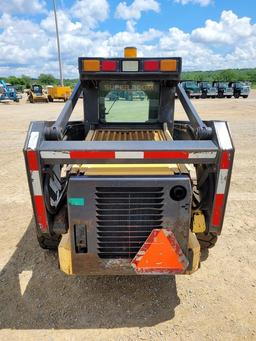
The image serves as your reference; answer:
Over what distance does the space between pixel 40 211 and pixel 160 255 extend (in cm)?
109

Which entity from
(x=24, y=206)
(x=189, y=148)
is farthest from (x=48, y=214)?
(x=24, y=206)

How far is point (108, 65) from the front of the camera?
136 inches

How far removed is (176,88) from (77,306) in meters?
2.69

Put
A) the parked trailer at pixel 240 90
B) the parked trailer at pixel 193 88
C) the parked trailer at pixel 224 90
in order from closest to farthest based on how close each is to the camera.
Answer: the parked trailer at pixel 240 90 → the parked trailer at pixel 193 88 → the parked trailer at pixel 224 90

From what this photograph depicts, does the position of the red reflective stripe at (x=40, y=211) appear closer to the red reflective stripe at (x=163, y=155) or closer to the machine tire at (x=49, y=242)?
the machine tire at (x=49, y=242)

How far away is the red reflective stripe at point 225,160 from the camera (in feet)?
7.98

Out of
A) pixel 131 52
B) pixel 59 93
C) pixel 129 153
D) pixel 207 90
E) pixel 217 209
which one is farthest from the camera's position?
pixel 207 90

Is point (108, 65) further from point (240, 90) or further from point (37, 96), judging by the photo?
point (240, 90)

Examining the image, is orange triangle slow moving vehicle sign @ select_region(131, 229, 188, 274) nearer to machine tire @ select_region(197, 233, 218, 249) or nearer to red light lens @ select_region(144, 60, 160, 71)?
machine tire @ select_region(197, 233, 218, 249)

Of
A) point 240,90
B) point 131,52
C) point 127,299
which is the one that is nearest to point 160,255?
point 127,299

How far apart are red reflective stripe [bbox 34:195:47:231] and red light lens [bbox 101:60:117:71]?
1.67 meters

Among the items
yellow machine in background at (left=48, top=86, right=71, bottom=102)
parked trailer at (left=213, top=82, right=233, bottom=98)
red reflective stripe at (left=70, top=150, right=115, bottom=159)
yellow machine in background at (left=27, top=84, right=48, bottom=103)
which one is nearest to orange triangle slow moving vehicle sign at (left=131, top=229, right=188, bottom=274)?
red reflective stripe at (left=70, top=150, right=115, bottom=159)

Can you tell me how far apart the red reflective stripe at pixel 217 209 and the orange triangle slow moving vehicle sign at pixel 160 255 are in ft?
1.34

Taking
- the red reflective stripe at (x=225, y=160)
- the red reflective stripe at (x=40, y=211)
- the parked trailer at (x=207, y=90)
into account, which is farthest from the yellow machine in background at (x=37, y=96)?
the red reflective stripe at (x=225, y=160)
